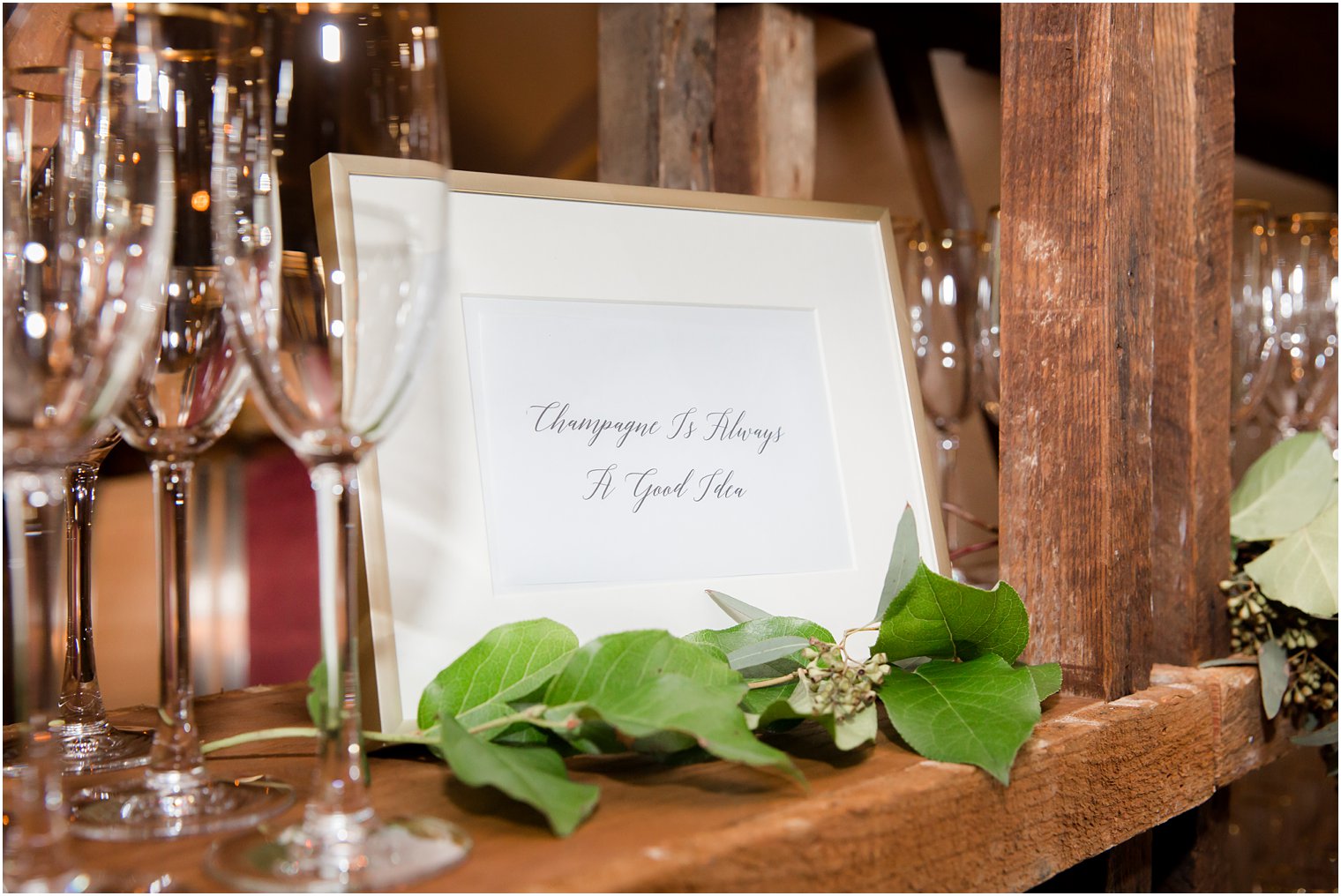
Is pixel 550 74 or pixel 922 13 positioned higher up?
pixel 550 74

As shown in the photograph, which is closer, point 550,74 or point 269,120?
point 269,120

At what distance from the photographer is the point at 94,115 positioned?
1.39ft

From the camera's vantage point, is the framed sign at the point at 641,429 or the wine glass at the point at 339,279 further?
the framed sign at the point at 641,429

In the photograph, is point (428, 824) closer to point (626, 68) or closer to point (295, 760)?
point (295, 760)

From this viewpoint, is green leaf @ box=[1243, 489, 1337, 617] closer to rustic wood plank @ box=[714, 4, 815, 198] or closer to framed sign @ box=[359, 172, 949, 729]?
framed sign @ box=[359, 172, 949, 729]

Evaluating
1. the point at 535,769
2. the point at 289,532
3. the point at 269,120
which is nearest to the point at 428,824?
the point at 535,769

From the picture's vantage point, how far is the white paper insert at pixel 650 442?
2.00ft

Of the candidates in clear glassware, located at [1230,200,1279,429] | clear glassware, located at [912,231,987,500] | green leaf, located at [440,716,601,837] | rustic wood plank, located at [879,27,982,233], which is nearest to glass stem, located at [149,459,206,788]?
green leaf, located at [440,716,601,837]

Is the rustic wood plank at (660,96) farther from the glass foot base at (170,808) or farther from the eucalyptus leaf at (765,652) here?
the glass foot base at (170,808)

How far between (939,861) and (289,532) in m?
2.15

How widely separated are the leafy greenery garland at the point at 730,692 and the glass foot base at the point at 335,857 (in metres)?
0.03

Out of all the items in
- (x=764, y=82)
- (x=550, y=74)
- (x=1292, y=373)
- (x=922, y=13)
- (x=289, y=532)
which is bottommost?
(x=289, y=532)

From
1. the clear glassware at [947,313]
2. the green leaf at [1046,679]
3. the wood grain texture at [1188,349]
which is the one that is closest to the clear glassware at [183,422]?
the green leaf at [1046,679]

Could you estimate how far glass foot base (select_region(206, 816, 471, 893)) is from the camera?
0.36 metres
